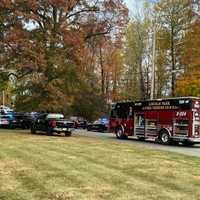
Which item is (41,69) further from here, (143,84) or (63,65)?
(143,84)

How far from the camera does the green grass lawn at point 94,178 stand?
35.5 feet

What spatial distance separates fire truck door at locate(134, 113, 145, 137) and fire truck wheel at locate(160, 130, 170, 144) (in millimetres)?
2290

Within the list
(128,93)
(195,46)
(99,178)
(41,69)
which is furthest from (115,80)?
(99,178)

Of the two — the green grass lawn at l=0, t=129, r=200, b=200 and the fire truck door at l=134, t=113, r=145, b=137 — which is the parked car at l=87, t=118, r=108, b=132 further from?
the green grass lawn at l=0, t=129, r=200, b=200

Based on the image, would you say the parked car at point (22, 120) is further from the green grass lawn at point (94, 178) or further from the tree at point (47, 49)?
the green grass lawn at point (94, 178)

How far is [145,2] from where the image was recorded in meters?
67.7

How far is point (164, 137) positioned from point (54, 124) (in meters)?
8.69

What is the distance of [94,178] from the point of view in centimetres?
1288

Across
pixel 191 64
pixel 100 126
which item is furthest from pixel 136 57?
pixel 100 126

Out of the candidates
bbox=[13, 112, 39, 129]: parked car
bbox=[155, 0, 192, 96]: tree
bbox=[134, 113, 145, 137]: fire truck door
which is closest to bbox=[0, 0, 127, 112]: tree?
bbox=[13, 112, 39, 129]: parked car

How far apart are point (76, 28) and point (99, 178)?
3339 centimetres

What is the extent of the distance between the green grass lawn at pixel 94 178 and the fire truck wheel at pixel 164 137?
47.7 ft

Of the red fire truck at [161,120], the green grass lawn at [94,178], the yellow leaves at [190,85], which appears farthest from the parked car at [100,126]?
the green grass lawn at [94,178]

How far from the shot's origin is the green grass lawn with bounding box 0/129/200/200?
426 inches
